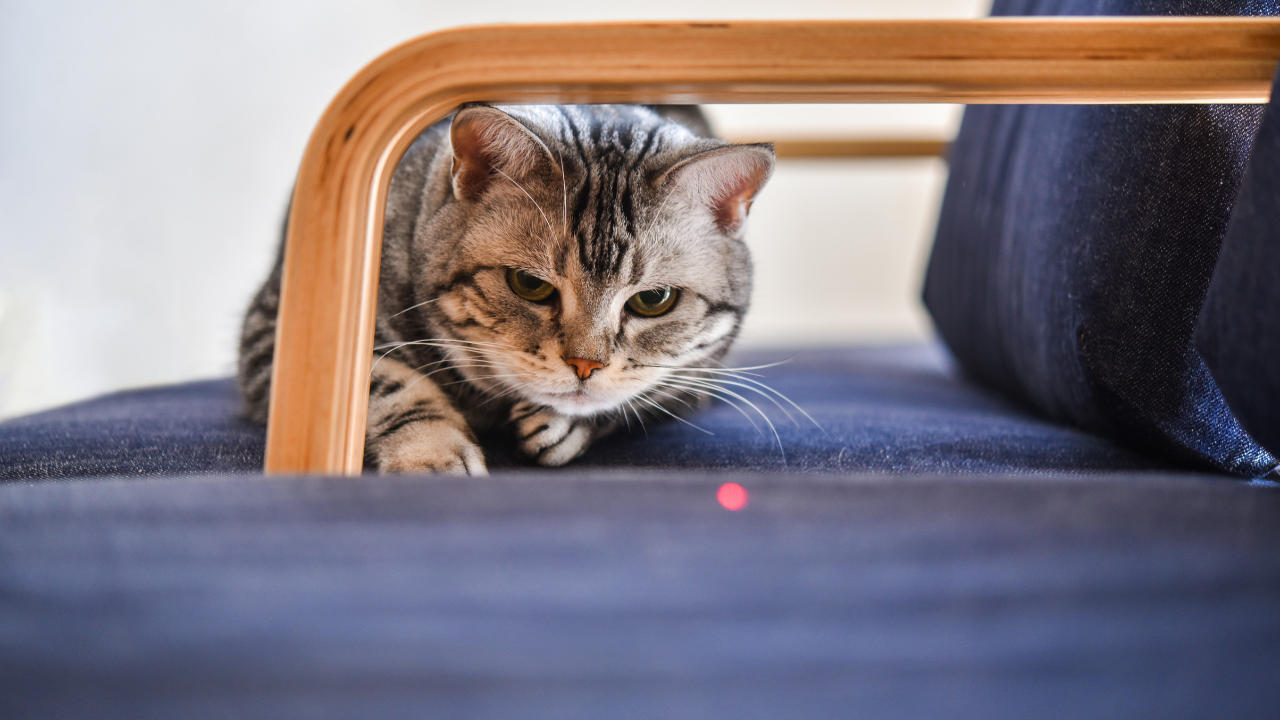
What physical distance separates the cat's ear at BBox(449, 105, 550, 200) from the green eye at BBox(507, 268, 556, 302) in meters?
0.11

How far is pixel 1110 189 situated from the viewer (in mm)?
665

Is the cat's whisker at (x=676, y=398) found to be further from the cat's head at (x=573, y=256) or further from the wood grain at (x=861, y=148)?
the wood grain at (x=861, y=148)

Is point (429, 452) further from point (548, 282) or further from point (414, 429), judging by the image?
point (548, 282)

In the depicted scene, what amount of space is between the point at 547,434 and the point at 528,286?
172 mm

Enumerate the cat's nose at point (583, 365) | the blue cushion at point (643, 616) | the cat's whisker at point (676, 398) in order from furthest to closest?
the cat's whisker at point (676, 398) → the cat's nose at point (583, 365) → the blue cushion at point (643, 616)

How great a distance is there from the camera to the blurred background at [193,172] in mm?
1653

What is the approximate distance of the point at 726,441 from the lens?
74 cm

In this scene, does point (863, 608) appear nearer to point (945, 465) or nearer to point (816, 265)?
point (945, 465)

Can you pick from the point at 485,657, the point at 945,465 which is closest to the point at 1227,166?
the point at 945,465

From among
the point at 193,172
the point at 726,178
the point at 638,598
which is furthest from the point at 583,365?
the point at 193,172

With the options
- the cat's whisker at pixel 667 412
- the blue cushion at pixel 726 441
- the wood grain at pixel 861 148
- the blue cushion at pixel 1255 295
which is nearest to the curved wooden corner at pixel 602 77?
the blue cushion at pixel 1255 295

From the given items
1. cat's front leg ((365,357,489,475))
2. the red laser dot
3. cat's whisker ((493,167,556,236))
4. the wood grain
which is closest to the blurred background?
the wood grain

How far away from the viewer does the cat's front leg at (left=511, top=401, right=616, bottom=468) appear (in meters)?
0.67

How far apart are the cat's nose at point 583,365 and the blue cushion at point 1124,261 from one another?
52 centimetres
